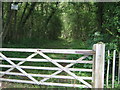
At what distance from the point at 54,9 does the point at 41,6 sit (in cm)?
115

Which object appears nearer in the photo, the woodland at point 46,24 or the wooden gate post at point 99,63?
the wooden gate post at point 99,63

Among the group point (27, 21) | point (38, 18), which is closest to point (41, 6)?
point (38, 18)

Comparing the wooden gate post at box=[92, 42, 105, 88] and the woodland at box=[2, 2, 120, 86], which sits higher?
the woodland at box=[2, 2, 120, 86]

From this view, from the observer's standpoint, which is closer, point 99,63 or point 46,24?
point 99,63

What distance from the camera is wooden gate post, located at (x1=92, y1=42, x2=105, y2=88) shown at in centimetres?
285

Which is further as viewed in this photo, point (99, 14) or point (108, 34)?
point (99, 14)

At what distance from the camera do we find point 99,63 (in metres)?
2.86

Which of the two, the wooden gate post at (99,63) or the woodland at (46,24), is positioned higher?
the woodland at (46,24)

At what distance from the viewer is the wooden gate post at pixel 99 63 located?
9.34 ft

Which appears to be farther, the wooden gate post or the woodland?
the woodland

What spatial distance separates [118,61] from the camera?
3730 mm

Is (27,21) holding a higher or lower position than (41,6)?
lower

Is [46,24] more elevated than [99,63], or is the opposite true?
[46,24]

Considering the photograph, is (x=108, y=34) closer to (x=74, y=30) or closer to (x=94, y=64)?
(x=94, y=64)
